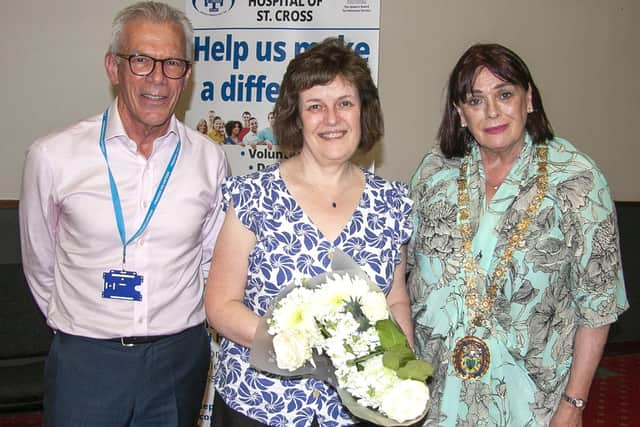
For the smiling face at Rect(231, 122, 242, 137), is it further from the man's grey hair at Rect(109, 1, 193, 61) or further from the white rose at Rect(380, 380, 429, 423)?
the white rose at Rect(380, 380, 429, 423)

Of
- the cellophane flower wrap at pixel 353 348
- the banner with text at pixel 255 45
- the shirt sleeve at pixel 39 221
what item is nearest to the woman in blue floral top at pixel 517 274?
the cellophane flower wrap at pixel 353 348

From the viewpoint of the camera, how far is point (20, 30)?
4.24 meters

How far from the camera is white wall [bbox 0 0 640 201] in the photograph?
4.29m

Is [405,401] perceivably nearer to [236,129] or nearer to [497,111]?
[497,111]

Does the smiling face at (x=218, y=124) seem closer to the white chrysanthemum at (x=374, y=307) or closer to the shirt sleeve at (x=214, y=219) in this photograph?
the shirt sleeve at (x=214, y=219)

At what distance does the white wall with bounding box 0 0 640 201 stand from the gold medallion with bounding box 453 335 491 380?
2610 millimetres

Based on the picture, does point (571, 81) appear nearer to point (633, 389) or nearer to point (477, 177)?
point (633, 389)

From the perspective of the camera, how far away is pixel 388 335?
1.55m

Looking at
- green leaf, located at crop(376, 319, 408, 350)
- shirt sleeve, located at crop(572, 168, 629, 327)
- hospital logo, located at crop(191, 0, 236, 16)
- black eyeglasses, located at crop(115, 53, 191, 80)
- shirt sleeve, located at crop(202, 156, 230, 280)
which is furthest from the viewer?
hospital logo, located at crop(191, 0, 236, 16)

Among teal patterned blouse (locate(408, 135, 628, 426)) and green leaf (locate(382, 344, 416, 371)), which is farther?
teal patterned blouse (locate(408, 135, 628, 426))

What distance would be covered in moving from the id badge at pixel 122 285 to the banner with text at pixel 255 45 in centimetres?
206

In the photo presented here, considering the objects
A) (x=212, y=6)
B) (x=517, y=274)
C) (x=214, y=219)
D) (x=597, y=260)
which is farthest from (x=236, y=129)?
(x=597, y=260)

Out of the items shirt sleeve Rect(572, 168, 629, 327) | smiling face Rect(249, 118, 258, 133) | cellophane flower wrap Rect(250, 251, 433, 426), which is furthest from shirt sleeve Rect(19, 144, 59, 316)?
smiling face Rect(249, 118, 258, 133)

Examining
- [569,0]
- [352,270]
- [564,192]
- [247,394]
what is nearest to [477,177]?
[564,192]
